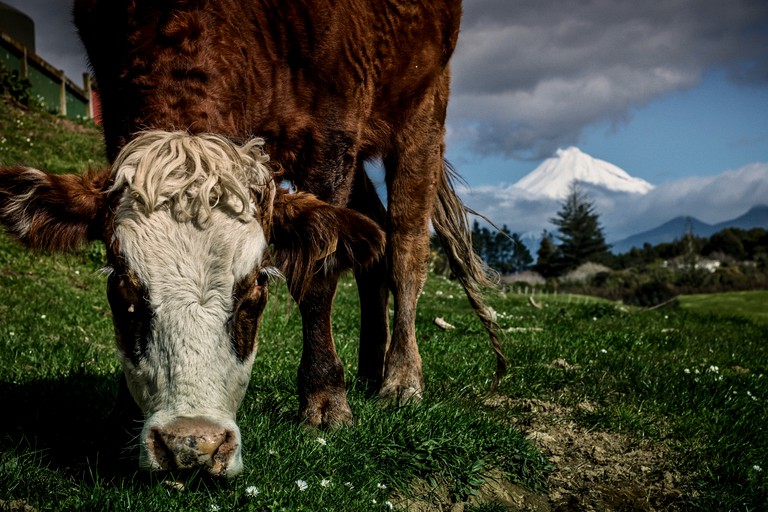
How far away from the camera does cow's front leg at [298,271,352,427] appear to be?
13.1 ft

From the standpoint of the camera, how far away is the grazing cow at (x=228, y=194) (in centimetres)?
282

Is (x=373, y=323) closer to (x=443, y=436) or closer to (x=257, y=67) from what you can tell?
(x=443, y=436)

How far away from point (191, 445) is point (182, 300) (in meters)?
0.59

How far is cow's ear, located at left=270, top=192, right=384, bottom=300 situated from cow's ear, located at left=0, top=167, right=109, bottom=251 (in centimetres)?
86

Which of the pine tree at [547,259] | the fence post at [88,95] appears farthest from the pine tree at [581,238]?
the fence post at [88,95]

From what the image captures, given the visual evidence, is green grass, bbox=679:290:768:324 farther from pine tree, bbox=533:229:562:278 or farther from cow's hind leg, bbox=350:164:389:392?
pine tree, bbox=533:229:562:278

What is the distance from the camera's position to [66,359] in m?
5.21

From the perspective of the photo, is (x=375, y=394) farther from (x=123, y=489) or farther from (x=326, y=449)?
(x=123, y=489)

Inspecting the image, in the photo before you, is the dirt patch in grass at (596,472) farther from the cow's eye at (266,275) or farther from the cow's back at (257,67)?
the cow's back at (257,67)

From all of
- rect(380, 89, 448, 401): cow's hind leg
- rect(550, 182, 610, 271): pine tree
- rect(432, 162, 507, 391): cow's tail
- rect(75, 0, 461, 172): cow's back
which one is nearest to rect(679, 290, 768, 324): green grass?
rect(432, 162, 507, 391): cow's tail

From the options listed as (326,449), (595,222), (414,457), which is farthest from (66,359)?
(595,222)

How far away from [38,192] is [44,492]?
1342mm

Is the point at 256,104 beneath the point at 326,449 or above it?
above

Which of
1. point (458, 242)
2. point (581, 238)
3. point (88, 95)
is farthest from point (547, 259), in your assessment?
point (458, 242)
